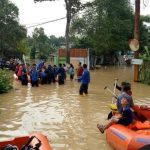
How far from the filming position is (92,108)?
15.6 m

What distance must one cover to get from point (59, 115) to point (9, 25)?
3274 cm

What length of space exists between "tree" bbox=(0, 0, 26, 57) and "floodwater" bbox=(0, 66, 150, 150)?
24.5 m

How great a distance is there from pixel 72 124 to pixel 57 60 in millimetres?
28402

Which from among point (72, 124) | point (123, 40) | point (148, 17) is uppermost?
point (148, 17)

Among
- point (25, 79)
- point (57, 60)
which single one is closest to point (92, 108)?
point (25, 79)

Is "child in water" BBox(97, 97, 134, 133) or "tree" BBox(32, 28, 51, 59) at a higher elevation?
"tree" BBox(32, 28, 51, 59)

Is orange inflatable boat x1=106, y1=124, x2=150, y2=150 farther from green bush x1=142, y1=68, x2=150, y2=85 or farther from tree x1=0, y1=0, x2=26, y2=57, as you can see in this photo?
tree x1=0, y1=0, x2=26, y2=57

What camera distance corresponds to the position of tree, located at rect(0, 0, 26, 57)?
1758 inches

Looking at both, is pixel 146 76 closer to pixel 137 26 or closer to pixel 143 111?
pixel 137 26

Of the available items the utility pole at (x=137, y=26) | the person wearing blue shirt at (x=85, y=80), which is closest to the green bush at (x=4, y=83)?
the person wearing blue shirt at (x=85, y=80)

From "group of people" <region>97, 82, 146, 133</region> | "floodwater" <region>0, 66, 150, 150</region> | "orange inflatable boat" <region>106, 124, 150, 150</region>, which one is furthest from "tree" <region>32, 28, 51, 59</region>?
"orange inflatable boat" <region>106, 124, 150, 150</region>

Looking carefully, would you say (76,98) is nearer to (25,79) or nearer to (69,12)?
(25,79)

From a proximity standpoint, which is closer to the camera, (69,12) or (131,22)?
(69,12)

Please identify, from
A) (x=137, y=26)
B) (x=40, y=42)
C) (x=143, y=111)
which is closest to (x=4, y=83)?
(x=143, y=111)
